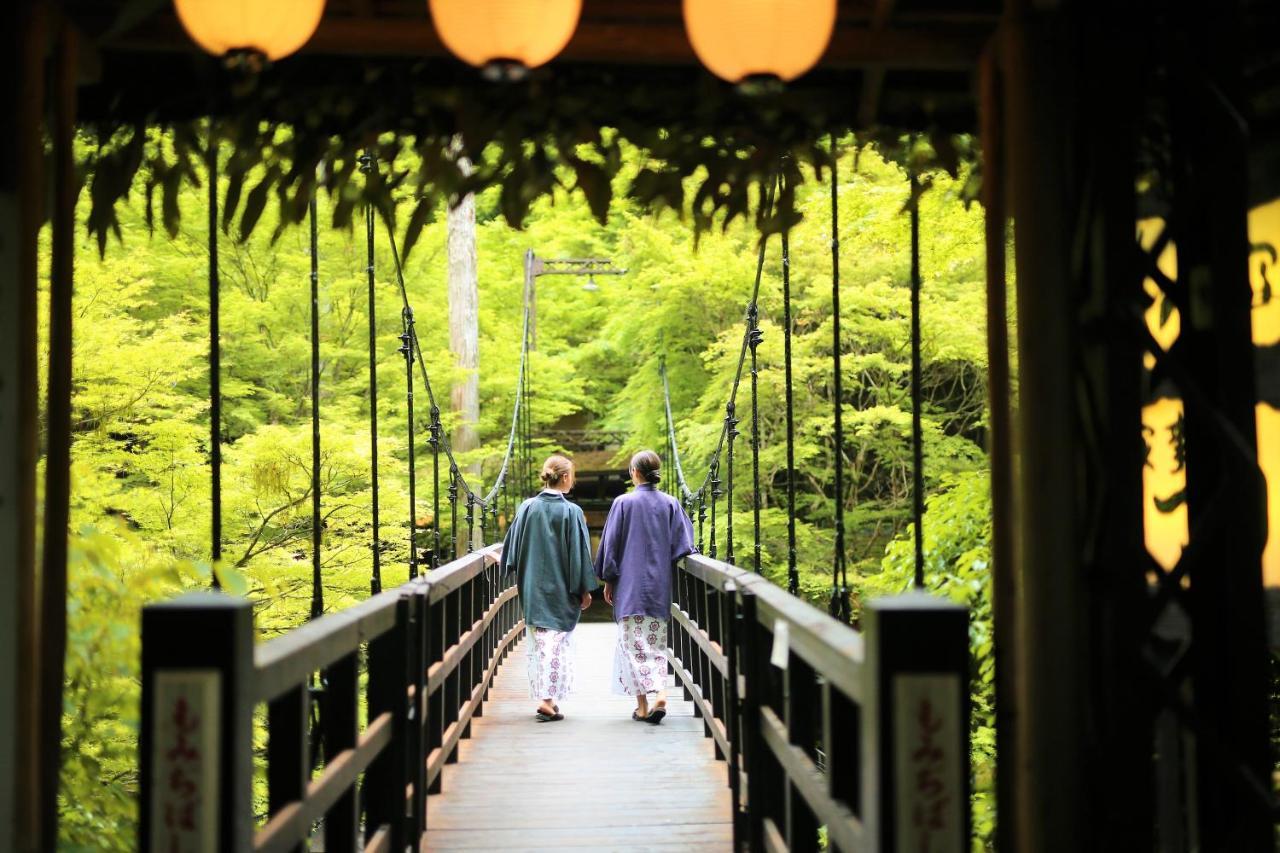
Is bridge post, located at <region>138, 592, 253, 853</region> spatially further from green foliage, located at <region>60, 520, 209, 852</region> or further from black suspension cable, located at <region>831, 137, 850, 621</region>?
black suspension cable, located at <region>831, 137, 850, 621</region>

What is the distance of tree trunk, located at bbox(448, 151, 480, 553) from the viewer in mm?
12297

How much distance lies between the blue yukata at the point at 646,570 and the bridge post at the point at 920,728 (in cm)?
368

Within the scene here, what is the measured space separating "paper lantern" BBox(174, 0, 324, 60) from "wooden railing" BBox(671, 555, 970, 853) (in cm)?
144

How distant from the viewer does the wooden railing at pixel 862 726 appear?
5.38 feet

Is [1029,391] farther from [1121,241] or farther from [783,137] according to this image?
[783,137]

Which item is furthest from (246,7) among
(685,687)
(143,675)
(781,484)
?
(781,484)

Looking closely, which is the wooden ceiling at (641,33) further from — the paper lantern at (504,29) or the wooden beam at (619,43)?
the paper lantern at (504,29)

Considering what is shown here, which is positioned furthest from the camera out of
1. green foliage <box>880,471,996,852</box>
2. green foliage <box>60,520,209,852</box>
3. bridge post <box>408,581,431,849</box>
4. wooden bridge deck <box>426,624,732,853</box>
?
green foliage <box>880,471,996,852</box>

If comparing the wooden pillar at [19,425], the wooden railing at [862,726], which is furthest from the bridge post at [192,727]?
the wooden railing at [862,726]

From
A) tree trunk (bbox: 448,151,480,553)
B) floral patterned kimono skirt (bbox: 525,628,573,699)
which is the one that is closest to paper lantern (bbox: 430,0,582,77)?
floral patterned kimono skirt (bbox: 525,628,573,699)

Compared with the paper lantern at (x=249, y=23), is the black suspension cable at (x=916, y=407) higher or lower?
lower

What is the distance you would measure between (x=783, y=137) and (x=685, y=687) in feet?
11.5

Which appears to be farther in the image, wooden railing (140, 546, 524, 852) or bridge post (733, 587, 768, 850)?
bridge post (733, 587, 768, 850)

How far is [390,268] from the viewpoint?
A: 36.2 ft
